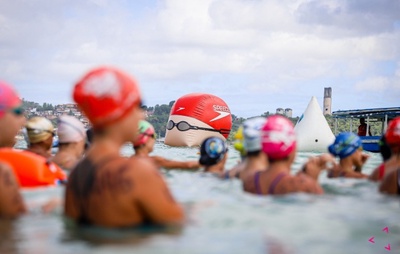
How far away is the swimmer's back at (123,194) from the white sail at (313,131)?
25835 mm

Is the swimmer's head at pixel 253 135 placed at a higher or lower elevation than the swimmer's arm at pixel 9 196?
higher

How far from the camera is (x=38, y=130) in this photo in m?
9.47

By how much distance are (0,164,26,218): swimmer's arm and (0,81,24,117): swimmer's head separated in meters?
0.72

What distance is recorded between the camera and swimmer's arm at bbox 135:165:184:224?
411 cm

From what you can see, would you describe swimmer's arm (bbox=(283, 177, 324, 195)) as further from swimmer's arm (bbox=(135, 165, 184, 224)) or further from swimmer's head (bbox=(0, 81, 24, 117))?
swimmer's head (bbox=(0, 81, 24, 117))

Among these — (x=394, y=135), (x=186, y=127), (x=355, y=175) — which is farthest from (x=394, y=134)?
(x=186, y=127)

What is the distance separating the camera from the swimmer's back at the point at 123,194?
412 cm

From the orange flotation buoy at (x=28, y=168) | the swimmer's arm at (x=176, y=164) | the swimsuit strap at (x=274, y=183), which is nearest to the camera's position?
the swimsuit strap at (x=274, y=183)

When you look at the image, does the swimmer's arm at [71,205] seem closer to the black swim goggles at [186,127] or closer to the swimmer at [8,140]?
the swimmer at [8,140]

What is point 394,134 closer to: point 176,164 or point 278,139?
point 278,139

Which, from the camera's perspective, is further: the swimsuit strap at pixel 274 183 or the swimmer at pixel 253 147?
the swimmer at pixel 253 147

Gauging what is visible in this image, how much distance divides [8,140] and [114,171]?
66.5 inches

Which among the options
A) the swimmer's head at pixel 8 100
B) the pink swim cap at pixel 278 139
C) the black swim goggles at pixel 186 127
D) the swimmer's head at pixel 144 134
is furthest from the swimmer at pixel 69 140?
the black swim goggles at pixel 186 127

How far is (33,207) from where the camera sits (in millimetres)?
5535
